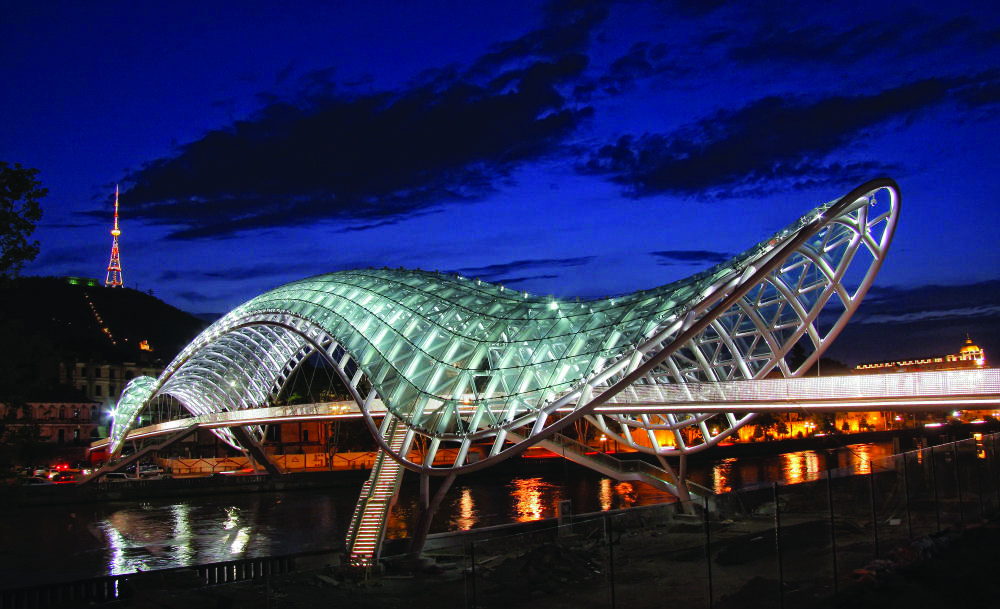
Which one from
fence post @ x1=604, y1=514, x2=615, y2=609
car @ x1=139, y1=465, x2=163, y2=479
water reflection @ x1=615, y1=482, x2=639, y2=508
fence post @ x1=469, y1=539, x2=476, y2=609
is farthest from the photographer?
car @ x1=139, y1=465, x2=163, y2=479

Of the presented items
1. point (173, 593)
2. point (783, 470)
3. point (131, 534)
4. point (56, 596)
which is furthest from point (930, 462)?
point (783, 470)

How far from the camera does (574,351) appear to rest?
103 feet

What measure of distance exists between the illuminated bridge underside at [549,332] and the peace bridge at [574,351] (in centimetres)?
8

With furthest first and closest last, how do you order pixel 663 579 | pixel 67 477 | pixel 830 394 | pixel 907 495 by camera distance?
pixel 67 477 < pixel 830 394 < pixel 907 495 < pixel 663 579

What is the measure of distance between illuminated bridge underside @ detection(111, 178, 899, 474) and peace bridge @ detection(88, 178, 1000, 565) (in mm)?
77

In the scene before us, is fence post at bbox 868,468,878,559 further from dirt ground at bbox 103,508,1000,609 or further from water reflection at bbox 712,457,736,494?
water reflection at bbox 712,457,736,494

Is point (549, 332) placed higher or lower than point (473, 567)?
higher

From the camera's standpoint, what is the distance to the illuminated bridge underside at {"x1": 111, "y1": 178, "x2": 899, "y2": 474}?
92.7ft

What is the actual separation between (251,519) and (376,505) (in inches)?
749

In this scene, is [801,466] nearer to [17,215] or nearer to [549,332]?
[549,332]

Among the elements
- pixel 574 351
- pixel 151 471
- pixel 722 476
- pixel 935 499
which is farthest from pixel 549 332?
pixel 151 471

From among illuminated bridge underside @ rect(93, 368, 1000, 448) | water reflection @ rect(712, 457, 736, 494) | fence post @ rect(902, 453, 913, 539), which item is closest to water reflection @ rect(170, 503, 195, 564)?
illuminated bridge underside @ rect(93, 368, 1000, 448)

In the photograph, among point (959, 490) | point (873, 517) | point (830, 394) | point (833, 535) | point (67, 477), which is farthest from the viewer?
point (67, 477)

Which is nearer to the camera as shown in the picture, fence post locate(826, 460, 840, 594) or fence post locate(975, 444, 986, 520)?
fence post locate(826, 460, 840, 594)
